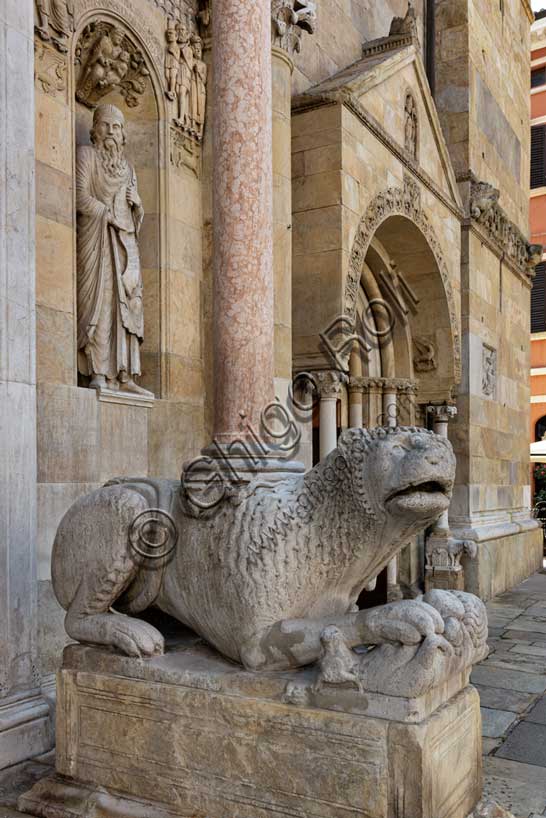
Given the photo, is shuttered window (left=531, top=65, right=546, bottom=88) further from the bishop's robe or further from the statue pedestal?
the statue pedestal

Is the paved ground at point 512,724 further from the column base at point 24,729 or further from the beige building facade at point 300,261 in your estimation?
the beige building facade at point 300,261

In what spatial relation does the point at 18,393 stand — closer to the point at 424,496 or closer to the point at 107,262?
the point at 107,262

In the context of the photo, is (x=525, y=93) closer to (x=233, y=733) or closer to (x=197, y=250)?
(x=197, y=250)

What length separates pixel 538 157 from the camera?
20.6 metres

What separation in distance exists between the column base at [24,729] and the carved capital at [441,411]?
6.49 meters

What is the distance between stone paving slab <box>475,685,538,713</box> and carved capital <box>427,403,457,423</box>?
449cm

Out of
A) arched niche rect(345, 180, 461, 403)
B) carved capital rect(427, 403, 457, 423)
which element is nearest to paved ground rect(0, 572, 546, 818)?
carved capital rect(427, 403, 457, 423)

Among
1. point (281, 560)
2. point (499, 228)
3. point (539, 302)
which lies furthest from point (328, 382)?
point (539, 302)

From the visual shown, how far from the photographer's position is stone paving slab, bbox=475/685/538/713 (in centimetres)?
443

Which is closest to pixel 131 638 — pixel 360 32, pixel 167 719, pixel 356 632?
pixel 167 719

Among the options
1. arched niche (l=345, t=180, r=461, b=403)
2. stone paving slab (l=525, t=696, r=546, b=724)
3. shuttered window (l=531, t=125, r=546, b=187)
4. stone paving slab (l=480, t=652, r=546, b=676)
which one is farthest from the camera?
shuttered window (l=531, t=125, r=546, b=187)

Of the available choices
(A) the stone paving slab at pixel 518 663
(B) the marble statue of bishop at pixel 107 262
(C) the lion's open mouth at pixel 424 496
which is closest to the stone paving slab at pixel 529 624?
(A) the stone paving slab at pixel 518 663

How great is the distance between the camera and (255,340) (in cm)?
397

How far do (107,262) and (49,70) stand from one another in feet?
3.56
